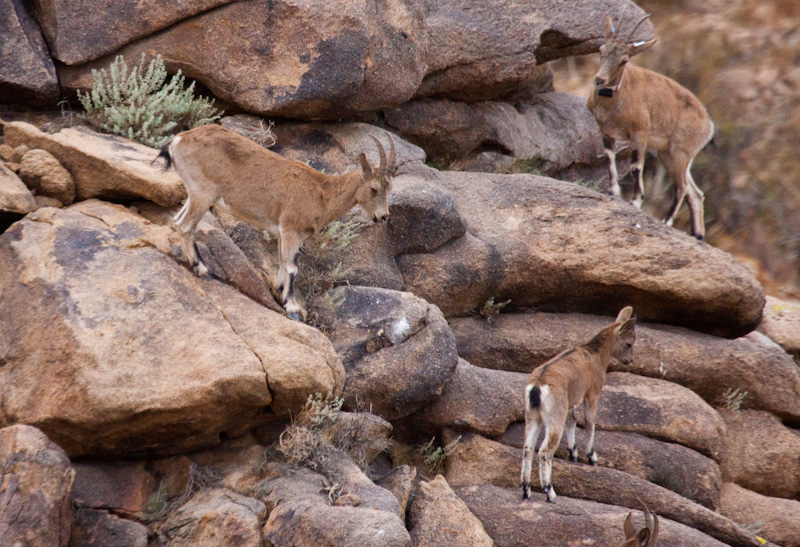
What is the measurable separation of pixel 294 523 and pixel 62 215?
11.9 feet

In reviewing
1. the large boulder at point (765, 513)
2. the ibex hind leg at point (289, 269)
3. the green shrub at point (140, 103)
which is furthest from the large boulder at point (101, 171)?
the large boulder at point (765, 513)

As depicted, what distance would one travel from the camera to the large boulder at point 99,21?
9.37 m

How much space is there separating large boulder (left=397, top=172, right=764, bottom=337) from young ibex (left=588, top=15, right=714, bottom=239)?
64.9 inches

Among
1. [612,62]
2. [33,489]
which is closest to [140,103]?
[33,489]

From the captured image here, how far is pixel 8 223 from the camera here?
290 inches

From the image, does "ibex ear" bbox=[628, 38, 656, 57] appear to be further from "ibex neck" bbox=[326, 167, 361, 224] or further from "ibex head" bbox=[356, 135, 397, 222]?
"ibex neck" bbox=[326, 167, 361, 224]

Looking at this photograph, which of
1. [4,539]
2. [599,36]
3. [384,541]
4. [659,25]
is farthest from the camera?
[659,25]

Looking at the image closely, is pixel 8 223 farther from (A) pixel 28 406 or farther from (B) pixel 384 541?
(B) pixel 384 541

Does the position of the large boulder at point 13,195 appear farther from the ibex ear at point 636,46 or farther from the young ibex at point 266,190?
the ibex ear at point 636,46

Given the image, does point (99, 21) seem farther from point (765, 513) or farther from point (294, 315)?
point (765, 513)

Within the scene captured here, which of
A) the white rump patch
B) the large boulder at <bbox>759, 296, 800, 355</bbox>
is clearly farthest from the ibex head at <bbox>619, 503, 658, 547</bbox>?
the large boulder at <bbox>759, 296, 800, 355</bbox>

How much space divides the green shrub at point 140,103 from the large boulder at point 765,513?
313 inches

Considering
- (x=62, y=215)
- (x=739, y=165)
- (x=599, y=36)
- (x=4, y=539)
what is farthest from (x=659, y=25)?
(x=4, y=539)

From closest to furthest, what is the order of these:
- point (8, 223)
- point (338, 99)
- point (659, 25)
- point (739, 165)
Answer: point (8, 223) → point (338, 99) → point (739, 165) → point (659, 25)
